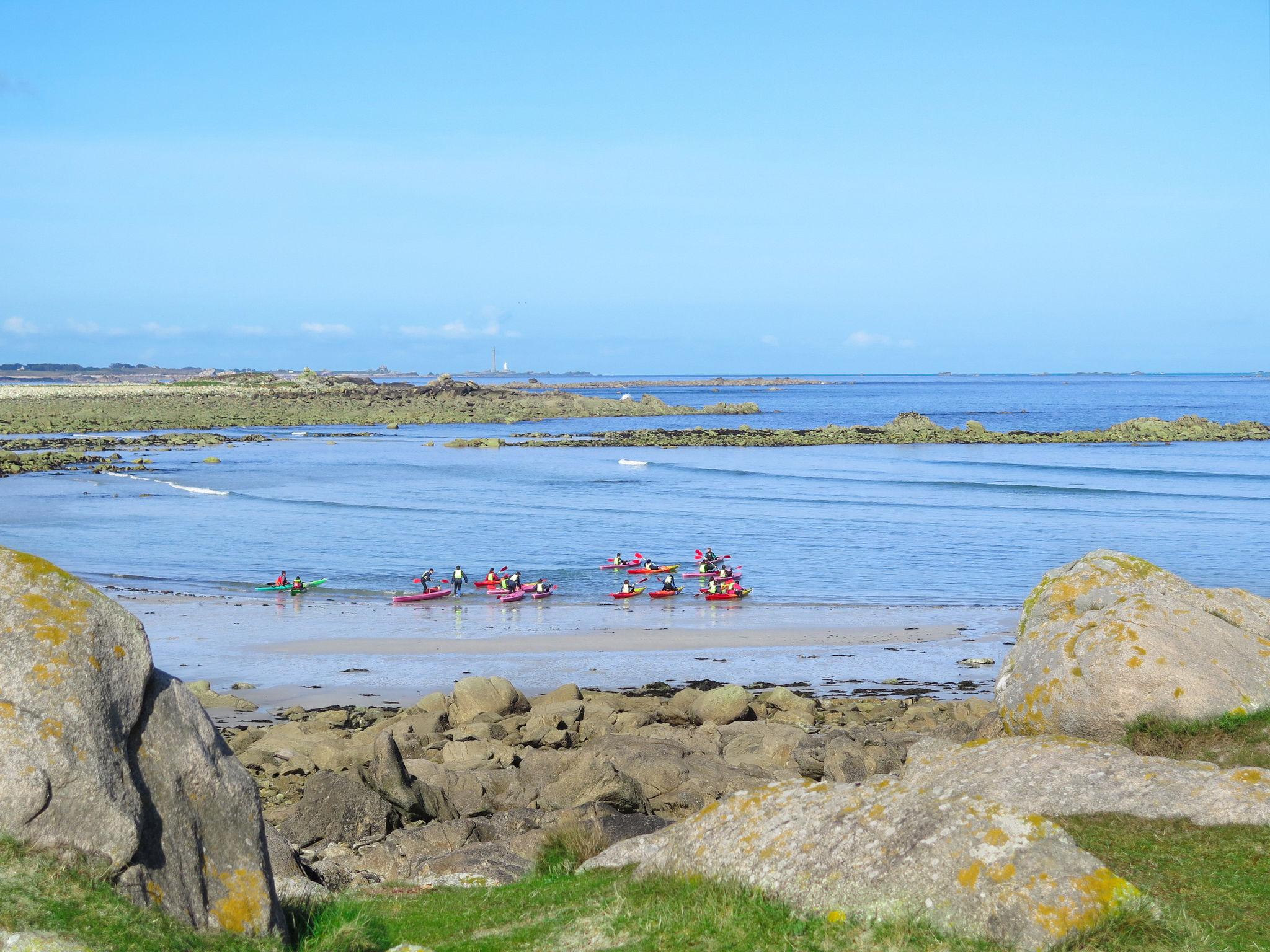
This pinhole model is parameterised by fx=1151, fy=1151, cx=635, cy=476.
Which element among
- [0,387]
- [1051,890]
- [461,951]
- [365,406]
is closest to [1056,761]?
[1051,890]

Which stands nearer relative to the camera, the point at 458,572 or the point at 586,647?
the point at 586,647

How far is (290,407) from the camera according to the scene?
463ft

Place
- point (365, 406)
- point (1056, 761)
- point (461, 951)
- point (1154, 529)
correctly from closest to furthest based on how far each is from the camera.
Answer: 1. point (461, 951)
2. point (1056, 761)
3. point (1154, 529)
4. point (365, 406)

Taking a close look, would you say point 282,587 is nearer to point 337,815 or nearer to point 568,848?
point 337,815

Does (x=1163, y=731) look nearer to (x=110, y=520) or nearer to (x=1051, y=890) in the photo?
(x=1051, y=890)

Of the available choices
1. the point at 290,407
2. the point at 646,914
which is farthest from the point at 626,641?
the point at 290,407

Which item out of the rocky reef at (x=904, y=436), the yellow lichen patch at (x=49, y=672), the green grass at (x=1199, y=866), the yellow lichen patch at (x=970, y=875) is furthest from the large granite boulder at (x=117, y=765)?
the rocky reef at (x=904, y=436)

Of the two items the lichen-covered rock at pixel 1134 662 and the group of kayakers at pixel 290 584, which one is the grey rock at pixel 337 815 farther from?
the group of kayakers at pixel 290 584

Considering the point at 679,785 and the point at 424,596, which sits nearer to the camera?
the point at 679,785

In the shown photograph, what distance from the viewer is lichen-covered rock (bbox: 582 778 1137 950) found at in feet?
20.1

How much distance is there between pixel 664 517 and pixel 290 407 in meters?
98.5

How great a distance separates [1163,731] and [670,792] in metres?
5.73

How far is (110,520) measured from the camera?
4884cm

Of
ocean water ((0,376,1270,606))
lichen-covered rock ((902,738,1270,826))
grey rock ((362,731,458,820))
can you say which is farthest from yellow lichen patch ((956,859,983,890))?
ocean water ((0,376,1270,606))
